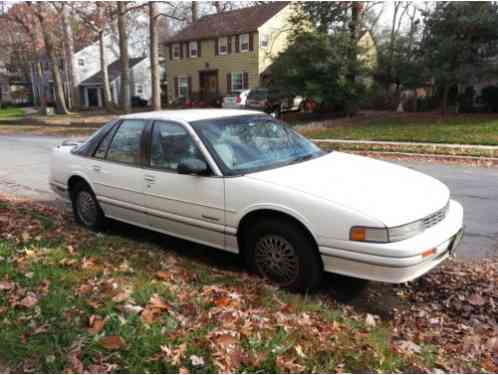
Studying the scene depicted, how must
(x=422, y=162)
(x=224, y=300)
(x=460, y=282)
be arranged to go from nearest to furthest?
1. (x=224, y=300)
2. (x=460, y=282)
3. (x=422, y=162)

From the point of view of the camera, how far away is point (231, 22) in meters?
35.5

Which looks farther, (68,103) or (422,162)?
(68,103)

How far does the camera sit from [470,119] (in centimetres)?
1819

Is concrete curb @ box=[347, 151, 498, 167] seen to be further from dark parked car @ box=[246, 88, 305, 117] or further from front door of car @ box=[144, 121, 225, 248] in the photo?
dark parked car @ box=[246, 88, 305, 117]

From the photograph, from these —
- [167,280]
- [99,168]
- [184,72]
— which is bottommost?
[167,280]

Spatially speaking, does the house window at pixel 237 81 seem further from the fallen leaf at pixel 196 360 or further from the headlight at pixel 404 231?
the fallen leaf at pixel 196 360

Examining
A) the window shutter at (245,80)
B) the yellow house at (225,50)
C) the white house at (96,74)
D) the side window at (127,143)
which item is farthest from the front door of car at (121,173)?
the white house at (96,74)

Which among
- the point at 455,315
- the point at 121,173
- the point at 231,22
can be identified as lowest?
the point at 455,315

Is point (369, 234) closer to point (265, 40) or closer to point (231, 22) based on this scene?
point (265, 40)

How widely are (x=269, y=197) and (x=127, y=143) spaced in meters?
2.28

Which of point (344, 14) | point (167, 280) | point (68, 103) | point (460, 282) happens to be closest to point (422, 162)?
point (460, 282)

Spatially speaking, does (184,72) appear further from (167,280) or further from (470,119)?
(167,280)

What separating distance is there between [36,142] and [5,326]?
1601cm

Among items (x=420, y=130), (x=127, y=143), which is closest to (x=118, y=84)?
(x=420, y=130)
